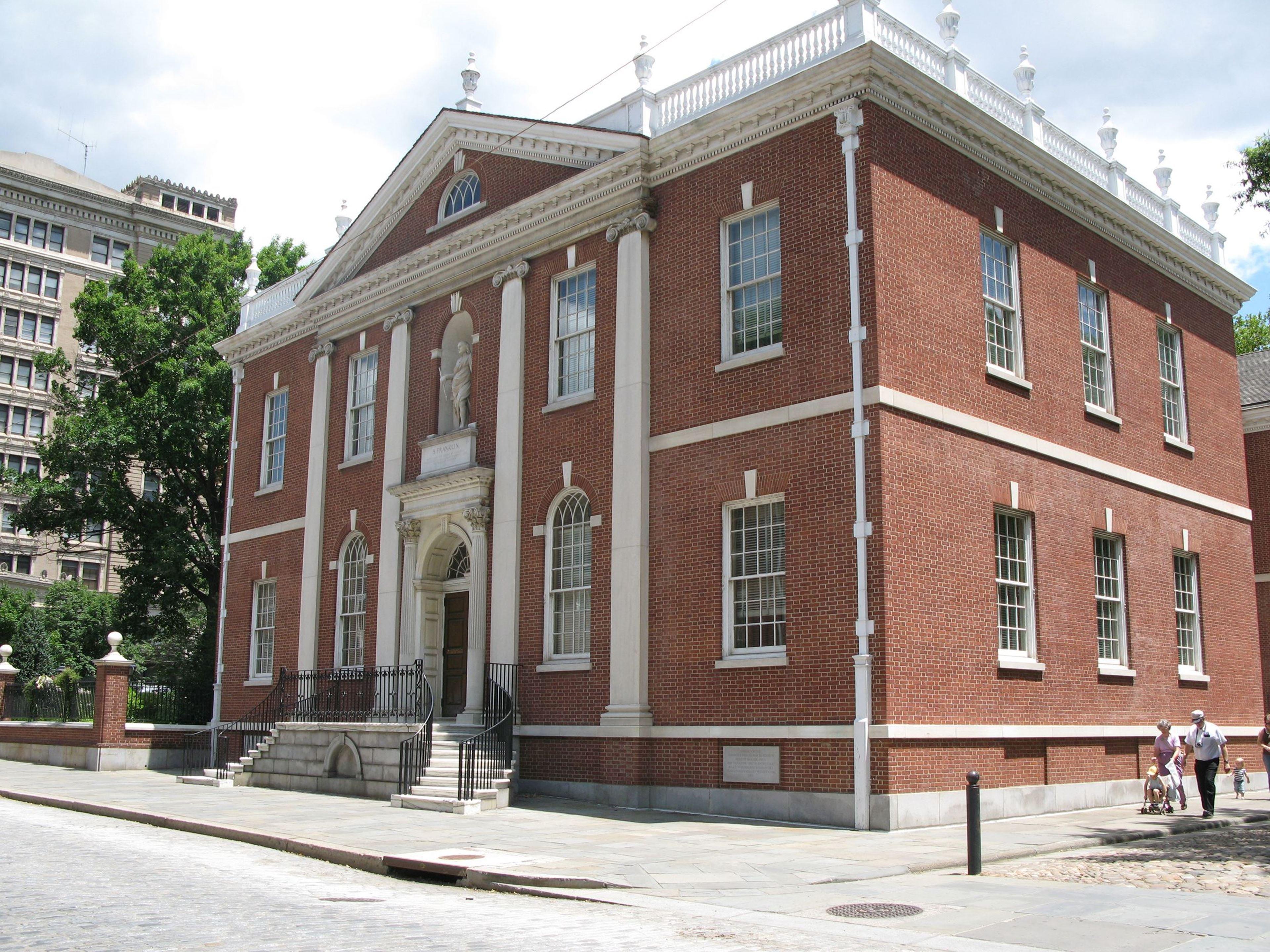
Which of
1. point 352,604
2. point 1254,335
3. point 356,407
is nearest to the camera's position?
point 352,604

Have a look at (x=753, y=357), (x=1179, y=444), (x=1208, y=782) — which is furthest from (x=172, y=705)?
(x=1179, y=444)

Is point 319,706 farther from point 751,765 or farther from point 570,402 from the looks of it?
point 751,765

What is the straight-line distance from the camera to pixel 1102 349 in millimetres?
21953

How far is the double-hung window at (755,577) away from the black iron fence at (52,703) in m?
17.9

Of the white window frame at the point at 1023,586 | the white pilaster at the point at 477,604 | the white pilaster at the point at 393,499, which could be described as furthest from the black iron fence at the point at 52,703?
the white window frame at the point at 1023,586

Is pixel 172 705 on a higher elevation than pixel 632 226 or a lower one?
lower

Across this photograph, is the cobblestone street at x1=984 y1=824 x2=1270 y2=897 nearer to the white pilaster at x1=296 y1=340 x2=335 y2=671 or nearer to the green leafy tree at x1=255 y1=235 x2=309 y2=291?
the white pilaster at x1=296 y1=340 x2=335 y2=671

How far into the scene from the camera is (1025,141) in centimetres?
1978

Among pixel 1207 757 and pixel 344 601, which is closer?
pixel 1207 757

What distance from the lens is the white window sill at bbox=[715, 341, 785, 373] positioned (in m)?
17.8

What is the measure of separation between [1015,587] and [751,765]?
518 cm

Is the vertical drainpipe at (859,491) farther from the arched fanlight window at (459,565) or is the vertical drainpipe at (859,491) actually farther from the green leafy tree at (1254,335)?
the green leafy tree at (1254,335)

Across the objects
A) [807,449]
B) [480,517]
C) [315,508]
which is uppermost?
[315,508]

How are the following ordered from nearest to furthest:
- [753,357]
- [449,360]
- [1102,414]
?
[753,357] < [1102,414] < [449,360]
